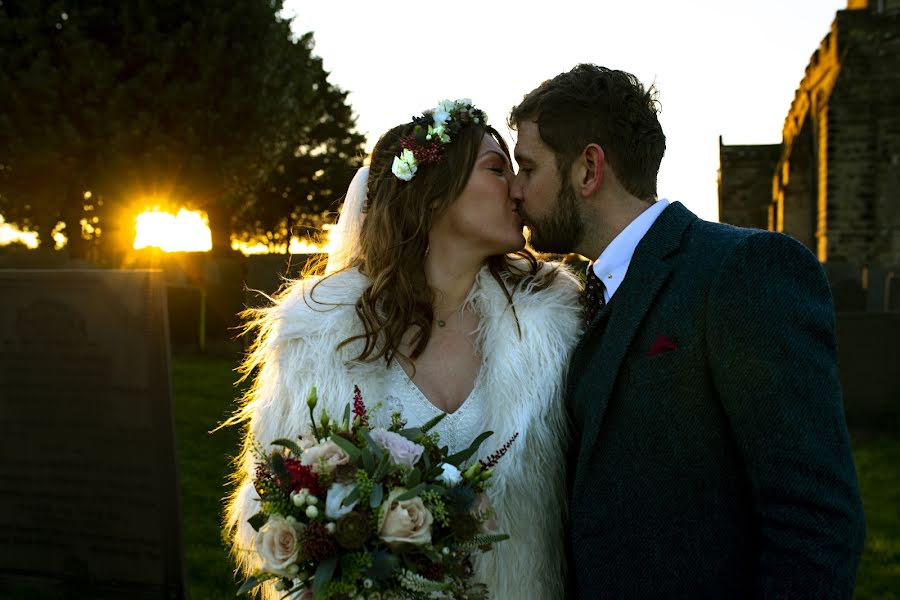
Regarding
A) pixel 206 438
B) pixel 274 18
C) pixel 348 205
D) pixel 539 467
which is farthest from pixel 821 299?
pixel 274 18

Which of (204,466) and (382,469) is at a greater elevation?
(382,469)

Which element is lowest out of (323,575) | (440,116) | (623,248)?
(323,575)

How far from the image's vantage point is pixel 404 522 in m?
2.35

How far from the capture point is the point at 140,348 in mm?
Answer: 4637

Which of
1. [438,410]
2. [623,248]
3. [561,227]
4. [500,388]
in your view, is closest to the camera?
[623,248]

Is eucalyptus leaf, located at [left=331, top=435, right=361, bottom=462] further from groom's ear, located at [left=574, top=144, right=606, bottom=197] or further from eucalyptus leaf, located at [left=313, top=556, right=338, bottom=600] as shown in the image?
groom's ear, located at [left=574, top=144, right=606, bottom=197]

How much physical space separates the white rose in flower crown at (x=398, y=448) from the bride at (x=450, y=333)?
2.33 feet

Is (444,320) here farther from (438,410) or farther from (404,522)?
(404,522)

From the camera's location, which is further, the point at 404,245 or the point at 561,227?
the point at 404,245

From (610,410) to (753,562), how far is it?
0.61 metres

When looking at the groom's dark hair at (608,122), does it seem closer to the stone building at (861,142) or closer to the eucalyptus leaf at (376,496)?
the eucalyptus leaf at (376,496)

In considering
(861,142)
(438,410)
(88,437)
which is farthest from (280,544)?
(861,142)

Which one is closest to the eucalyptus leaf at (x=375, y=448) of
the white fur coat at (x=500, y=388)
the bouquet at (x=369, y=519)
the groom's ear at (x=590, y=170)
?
the bouquet at (x=369, y=519)

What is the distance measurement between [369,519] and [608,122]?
1540 millimetres
